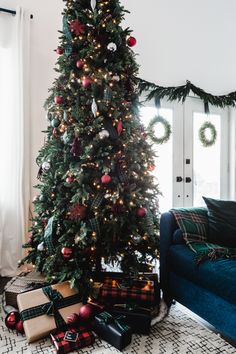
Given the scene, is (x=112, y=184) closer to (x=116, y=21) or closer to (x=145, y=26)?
(x=116, y=21)

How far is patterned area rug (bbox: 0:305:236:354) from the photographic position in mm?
1628

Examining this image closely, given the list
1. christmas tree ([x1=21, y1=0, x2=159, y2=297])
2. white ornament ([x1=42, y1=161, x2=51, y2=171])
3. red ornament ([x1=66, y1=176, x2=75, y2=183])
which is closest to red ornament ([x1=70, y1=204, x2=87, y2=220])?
christmas tree ([x1=21, y1=0, x2=159, y2=297])

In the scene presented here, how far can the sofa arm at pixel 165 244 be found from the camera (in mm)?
2143

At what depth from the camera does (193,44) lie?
151 inches

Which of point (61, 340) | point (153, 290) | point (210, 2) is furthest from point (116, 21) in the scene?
point (210, 2)

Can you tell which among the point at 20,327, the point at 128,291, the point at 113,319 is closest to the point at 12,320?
the point at 20,327

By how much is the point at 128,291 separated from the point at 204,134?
262cm

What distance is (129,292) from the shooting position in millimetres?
1912

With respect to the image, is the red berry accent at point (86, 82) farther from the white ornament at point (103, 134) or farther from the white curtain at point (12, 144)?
the white curtain at point (12, 144)

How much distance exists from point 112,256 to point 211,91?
9.63 feet

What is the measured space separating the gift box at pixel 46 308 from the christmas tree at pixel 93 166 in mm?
95

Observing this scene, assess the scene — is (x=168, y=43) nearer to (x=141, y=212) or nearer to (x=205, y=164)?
(x=205, y=164)

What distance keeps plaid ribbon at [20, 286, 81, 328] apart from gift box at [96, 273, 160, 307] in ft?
0.69

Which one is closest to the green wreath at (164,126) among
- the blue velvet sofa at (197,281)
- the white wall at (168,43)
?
the white wall at (168,43)
